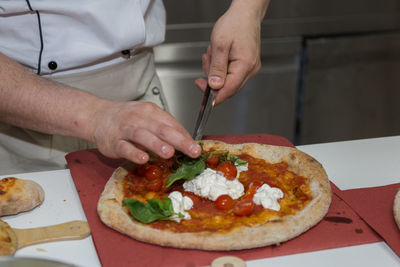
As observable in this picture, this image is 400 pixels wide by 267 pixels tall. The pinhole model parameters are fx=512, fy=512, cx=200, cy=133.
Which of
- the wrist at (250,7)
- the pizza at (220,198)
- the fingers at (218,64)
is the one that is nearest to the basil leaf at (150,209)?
the pizza at (220,198)

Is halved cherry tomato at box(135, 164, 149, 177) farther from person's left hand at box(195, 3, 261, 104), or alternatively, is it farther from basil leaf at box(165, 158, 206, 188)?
person's left hand at box(195, 3, 261, 104)

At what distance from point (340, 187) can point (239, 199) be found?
0.35 m

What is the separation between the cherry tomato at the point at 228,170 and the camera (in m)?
1.49

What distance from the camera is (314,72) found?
3412 millimetres

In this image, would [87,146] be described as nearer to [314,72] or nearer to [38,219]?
[38,219]

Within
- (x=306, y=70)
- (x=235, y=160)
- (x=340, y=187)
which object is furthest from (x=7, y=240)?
(x=306, y=70)

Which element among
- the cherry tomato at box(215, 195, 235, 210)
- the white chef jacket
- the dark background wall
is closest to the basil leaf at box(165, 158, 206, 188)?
the cherry tomato at box(215, 195, 235, 210)

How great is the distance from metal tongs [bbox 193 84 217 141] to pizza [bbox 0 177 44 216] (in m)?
0.53

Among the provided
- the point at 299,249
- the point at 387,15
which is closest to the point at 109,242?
the point at 299,249

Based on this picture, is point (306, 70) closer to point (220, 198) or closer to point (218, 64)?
point (218, 64)

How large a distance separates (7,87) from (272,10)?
2.11 meters

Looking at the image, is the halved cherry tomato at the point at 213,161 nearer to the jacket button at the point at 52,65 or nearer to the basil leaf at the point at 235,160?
the basil leaf at the point at 235,160

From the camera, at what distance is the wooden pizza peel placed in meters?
1.22

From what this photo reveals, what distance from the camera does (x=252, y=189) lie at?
145 centimetres
